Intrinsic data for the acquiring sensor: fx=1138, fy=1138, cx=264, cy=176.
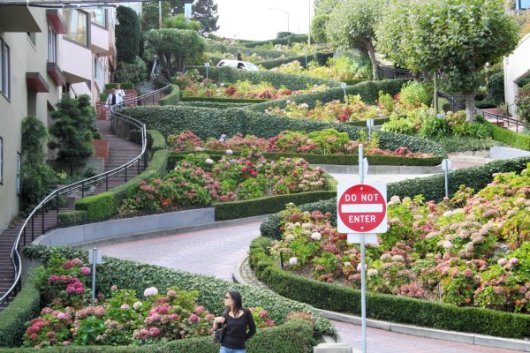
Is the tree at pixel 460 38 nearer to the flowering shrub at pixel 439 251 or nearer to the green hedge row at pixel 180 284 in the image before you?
the flowering shrub at pixel 439 251

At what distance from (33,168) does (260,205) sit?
5979 mm

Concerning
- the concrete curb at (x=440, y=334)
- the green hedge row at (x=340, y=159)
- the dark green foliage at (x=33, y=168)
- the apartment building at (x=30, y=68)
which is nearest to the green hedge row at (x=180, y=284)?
the concrete curb at (x=440, y=334)

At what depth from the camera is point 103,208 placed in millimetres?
27359

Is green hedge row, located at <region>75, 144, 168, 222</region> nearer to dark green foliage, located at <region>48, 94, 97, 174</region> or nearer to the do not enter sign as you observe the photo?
dark green foliage, located at <region>48, 94, 97, 174</region>

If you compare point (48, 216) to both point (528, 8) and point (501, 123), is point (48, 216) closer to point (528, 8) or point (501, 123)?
point (501, 123)

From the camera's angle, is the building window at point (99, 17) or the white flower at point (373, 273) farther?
the building window at point (99, 17)

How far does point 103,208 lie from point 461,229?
10.1 metres

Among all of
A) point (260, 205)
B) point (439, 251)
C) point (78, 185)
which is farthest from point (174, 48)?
point (439, 251)

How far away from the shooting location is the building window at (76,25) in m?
42.0

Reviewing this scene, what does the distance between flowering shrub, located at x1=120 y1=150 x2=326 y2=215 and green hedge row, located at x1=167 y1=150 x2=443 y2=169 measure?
Result: 109 cm

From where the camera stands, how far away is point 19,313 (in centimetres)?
1689

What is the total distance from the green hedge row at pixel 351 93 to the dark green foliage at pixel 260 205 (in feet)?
52.8

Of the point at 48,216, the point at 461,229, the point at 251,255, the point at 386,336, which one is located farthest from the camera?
the point at 48,216

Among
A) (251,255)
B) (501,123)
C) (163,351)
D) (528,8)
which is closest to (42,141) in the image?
(251,255)
